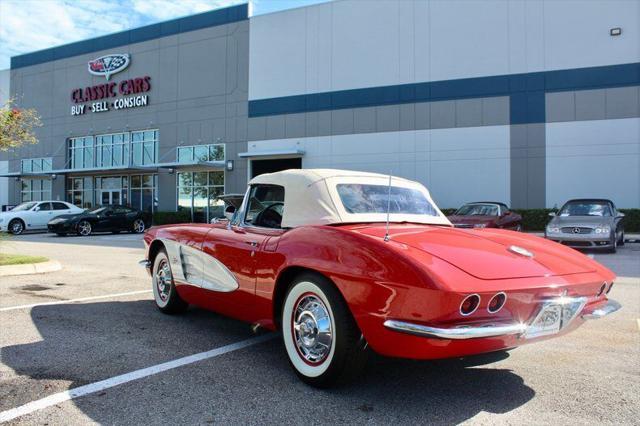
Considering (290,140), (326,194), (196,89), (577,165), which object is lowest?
(326,194)

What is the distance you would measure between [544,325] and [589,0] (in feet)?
75.3

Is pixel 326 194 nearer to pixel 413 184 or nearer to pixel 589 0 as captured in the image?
pixel 413 184

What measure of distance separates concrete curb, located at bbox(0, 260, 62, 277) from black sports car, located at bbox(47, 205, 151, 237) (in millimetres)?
11603

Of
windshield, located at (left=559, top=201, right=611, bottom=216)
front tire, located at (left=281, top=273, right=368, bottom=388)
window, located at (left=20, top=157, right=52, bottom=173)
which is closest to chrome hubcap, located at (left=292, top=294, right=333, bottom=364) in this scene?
front tire, located at (left=281, top=273, right=368, bottom=388)

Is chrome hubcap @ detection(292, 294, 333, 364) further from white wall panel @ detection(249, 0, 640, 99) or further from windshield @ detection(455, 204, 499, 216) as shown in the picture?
white wall panel @ detection(249, 0, 640, 99)

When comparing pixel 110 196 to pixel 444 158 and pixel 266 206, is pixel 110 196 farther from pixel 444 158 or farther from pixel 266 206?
pixel 266 206

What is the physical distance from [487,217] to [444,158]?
8.98 metres

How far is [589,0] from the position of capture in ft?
69.7

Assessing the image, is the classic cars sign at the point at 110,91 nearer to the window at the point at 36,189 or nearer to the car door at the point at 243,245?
the window at the point at 36,189

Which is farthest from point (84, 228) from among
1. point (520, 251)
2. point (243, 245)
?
point (520, 251)

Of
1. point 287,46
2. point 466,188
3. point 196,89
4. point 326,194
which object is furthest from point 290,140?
point 326,194

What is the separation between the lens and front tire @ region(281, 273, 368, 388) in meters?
3.17

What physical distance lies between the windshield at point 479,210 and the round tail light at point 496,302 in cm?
1298

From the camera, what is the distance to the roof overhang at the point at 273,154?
85.0ft
